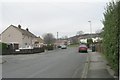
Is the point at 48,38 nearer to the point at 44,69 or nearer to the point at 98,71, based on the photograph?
A: the point at 44,69

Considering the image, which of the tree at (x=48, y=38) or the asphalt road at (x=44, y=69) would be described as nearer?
the asphalt road at (x=44, y=69)

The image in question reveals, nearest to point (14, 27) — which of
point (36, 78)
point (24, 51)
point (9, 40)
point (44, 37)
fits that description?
point (9, 40)

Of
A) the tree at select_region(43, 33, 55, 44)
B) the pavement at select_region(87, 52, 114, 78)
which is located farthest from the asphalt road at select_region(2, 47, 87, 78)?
the tree at select_region(43, 33, 55, 44)

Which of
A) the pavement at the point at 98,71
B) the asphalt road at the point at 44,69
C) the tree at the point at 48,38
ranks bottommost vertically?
the asphalt road at the point at 44,69

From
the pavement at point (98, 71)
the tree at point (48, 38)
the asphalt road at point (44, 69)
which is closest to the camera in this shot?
the pavement at point (98, 71)

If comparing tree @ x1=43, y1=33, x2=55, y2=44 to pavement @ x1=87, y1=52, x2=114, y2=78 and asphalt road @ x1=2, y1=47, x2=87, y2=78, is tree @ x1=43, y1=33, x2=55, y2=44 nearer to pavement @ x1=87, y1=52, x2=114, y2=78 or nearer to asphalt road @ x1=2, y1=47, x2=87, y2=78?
asphalt road @ x1=2, y1=47, x2=87, y2=78

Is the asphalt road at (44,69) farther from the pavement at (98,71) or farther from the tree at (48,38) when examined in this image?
the tree at (48,38)

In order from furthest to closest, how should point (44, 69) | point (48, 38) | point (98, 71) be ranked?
point (48, 38), point (44, 69), point (98, 71)

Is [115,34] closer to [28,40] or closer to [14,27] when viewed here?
[14,27]

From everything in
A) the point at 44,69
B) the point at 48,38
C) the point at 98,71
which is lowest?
the point at 44,69

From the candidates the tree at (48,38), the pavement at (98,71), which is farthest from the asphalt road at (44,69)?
the tree at (48,38)

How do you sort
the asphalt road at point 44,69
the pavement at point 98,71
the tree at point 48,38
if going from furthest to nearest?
1. the tree at point 48,38
2. the asphalt road at point 44,69
3. the pavement at point 98,71

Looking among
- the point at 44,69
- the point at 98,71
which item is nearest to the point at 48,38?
the point at 44,69

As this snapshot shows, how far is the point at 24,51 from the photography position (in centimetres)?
5803
